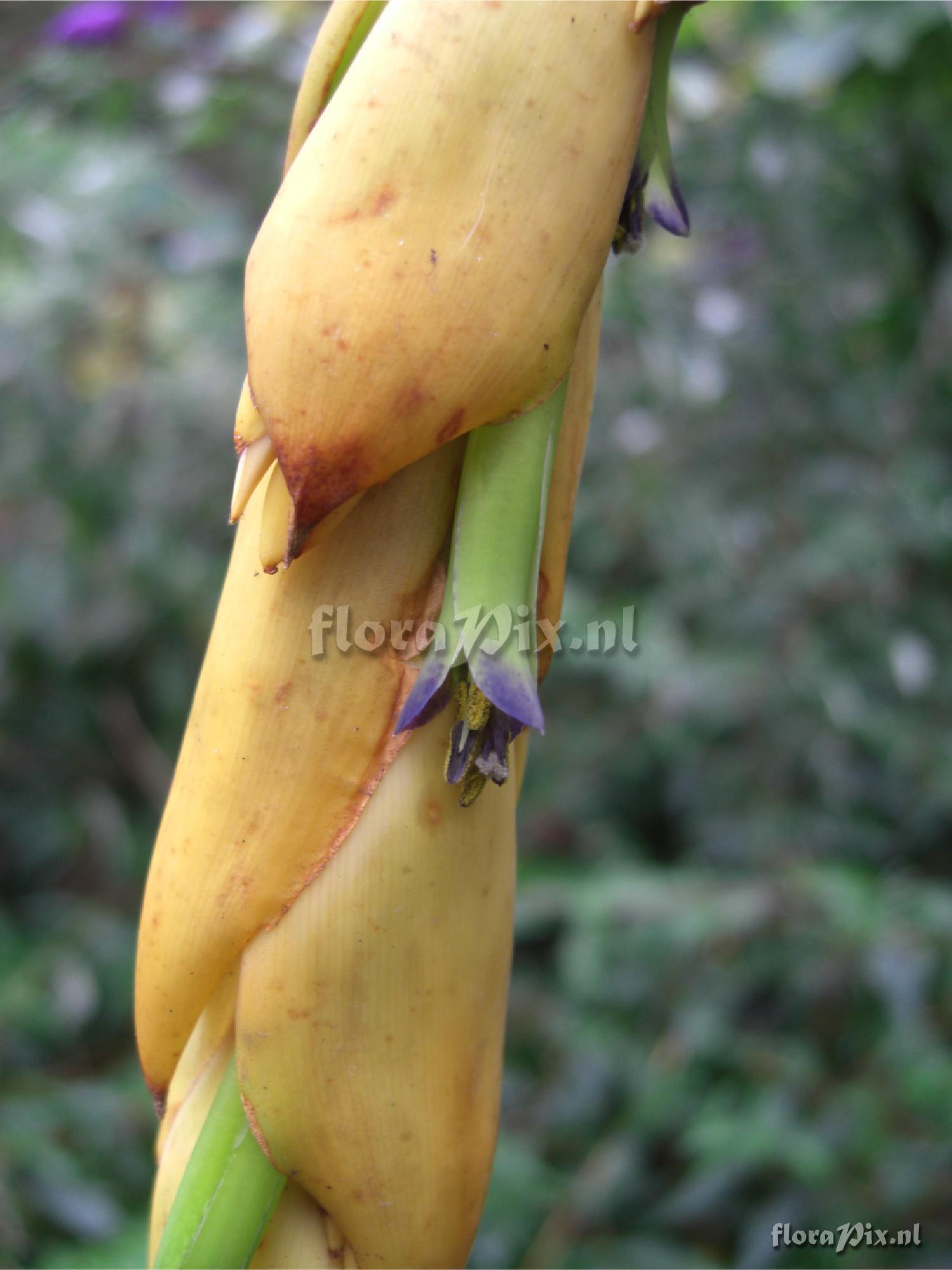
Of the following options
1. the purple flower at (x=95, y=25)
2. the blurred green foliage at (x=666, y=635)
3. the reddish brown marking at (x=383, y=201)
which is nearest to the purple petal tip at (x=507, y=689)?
the reddish brown marking at (x=383, y=201)

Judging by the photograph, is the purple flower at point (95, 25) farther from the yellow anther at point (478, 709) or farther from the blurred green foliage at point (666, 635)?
the yellow anther at point (478, 709)

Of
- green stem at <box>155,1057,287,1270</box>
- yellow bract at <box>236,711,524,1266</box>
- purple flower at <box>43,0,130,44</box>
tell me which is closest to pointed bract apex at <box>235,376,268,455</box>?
yellow bract at <box>236,711,524,1266</box>

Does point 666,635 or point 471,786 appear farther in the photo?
point 666,635

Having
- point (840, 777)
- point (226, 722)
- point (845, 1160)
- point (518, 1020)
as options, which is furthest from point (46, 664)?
point (226, 722)

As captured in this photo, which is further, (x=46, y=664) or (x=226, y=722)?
(x=46, y=664)

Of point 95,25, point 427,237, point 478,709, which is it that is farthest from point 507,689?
point 95,25

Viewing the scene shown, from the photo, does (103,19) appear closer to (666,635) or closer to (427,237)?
(666,635)

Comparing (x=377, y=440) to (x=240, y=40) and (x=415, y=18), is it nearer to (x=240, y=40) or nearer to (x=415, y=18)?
(x=415, y=18)
